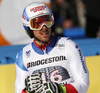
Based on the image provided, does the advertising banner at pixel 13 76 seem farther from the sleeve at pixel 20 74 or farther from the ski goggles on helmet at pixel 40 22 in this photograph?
the ski goggles on helmet at pixel 40 22

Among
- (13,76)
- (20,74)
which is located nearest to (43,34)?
(20,74)

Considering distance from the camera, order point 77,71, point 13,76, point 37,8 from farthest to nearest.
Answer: point 13,76 → point 37,8 → point 77,71

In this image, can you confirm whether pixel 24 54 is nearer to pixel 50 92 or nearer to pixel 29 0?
pixel 50 92

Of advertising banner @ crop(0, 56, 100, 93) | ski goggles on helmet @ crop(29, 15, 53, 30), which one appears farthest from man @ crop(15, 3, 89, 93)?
advertising banner @ crop(0, 56, 100, 93)

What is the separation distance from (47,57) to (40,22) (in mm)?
337

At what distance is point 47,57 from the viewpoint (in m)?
2.33

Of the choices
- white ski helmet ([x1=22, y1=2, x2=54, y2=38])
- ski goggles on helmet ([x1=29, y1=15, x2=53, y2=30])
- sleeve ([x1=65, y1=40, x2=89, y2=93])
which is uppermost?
white ski helmet ([x1=22, y1=2, x2=54, y2=38])

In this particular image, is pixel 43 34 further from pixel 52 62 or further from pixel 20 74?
pixel 20 74

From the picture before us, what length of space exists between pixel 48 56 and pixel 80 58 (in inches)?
12.1

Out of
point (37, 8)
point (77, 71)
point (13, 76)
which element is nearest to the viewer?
point (77, 71)

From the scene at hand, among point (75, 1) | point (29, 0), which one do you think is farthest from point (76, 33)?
point (29, 0)

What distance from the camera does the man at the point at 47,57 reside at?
2.24 m

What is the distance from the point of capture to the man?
224 cm

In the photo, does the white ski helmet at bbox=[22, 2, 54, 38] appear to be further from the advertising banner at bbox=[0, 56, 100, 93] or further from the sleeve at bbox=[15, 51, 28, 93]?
the advertising banner at bbox=[0, 56, 100, 93]
